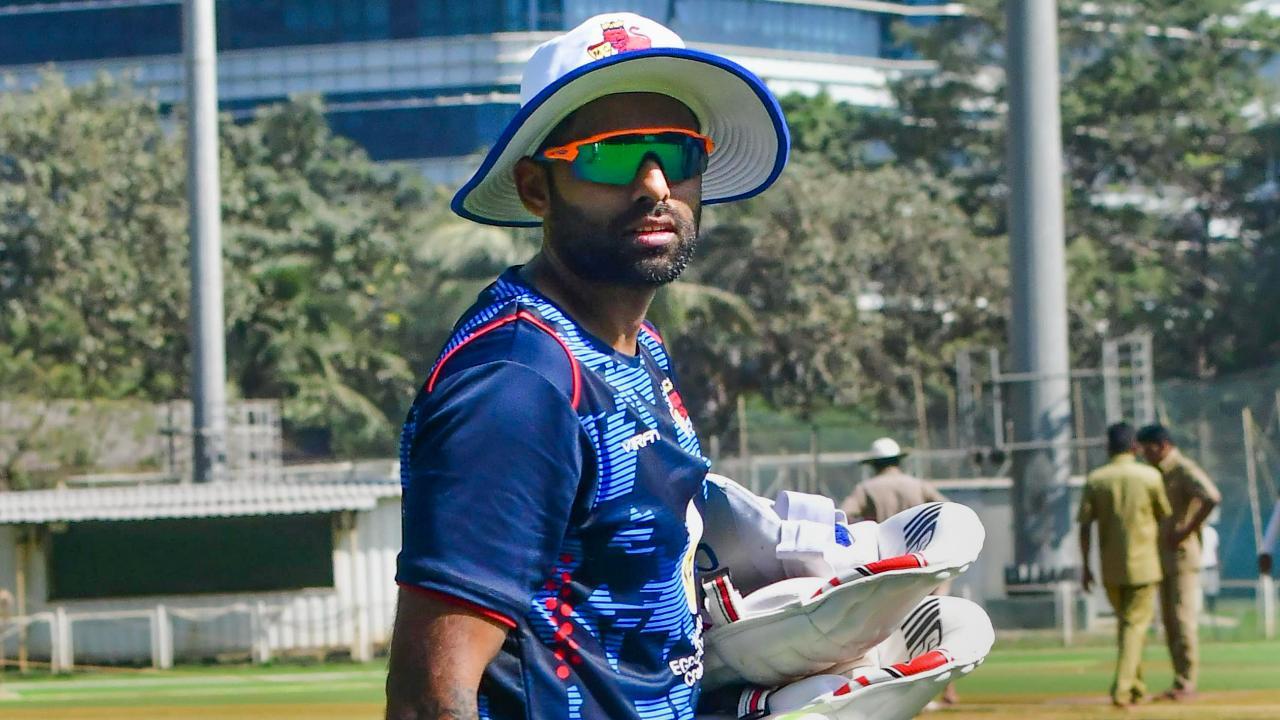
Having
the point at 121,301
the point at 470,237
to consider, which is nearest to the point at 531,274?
the point at 470,237

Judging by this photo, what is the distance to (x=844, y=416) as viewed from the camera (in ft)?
144

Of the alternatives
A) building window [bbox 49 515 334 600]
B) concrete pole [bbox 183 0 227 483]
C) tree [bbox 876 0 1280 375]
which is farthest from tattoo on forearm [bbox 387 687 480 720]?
tree [bbox 876 0 1280 375]

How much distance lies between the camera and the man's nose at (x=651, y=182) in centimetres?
279

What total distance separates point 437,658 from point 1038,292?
63.4 ft

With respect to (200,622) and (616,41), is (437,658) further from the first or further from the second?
(200,622)

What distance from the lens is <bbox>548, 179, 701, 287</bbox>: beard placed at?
276cm

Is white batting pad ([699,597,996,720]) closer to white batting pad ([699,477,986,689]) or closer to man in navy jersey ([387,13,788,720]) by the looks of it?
white batting pad ([699,477,986,689])

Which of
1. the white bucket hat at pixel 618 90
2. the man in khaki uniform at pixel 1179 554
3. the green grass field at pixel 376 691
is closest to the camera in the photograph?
the white bucket hat at pixel 618 90

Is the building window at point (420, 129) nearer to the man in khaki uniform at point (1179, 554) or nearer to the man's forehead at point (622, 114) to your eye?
the man in khaki uniform at point (1179, 554)

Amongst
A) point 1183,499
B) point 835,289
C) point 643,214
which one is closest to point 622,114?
point 643,214

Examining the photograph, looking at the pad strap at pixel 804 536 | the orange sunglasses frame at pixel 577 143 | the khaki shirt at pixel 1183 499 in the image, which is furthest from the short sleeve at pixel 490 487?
the khaki shirt at pixel 1183 499

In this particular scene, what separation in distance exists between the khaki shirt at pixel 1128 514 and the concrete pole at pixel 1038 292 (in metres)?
8.75

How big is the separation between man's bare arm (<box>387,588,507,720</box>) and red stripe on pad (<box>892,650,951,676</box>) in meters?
0.59

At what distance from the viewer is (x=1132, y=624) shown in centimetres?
1235
